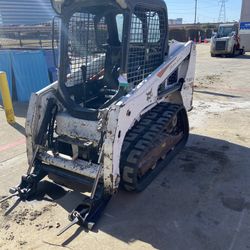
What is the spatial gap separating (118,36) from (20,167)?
8.28 feet

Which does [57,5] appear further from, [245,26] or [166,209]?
[245,26]

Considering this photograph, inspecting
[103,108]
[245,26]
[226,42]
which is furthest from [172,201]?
[245,26]

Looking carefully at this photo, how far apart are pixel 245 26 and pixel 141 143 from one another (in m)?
23.1

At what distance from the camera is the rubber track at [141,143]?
385 centimetres

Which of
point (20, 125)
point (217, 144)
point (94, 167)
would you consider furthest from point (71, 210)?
point (20, 125)

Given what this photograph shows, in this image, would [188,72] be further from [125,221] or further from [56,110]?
[125,221]

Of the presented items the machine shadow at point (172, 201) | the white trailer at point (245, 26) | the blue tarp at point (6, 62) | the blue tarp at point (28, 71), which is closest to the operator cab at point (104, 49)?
the machine shadow at point (172, 201)

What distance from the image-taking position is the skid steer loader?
12.1 feet

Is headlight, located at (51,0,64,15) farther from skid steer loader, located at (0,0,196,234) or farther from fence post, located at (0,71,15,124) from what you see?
fence post, located at (0,71,15,124)

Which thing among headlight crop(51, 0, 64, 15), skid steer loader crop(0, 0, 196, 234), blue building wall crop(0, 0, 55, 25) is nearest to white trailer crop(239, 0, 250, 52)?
blue building wall crop(0, 0, 55, 25)

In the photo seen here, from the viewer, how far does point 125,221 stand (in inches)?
145

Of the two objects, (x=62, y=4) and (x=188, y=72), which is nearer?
(x=62, y=4)

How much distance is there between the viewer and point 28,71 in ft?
28.8

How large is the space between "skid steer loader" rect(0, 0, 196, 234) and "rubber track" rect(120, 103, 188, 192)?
1 centimetres
